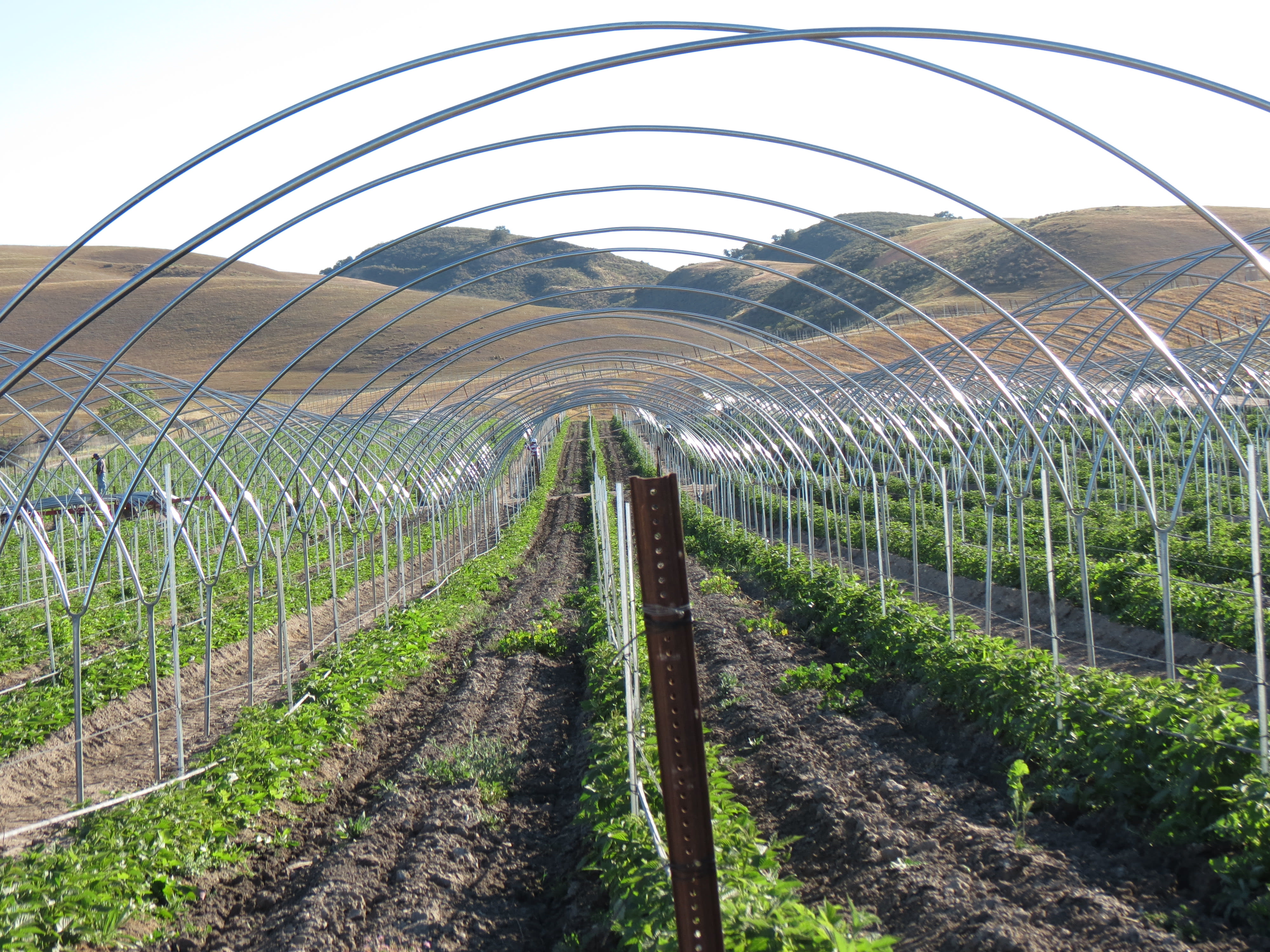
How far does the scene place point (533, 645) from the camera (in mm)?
12938

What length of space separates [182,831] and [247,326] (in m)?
118

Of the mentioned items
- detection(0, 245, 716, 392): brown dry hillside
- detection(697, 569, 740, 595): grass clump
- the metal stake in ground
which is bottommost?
detection(697, 569, 740, 595): grass clump

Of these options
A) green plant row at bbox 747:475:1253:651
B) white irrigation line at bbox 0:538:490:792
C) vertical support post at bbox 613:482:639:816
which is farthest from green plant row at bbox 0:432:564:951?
green plant row at bbox 747:475:1253:651

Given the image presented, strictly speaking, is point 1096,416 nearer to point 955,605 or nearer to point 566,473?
point 955,605

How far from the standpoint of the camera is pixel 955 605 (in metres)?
14.7

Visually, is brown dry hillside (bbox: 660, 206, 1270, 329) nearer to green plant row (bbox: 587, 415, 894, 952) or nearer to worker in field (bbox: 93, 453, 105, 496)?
worker in field (bbox: 93, 453, 105, 496)

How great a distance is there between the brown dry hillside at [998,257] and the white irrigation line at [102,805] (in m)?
68.7

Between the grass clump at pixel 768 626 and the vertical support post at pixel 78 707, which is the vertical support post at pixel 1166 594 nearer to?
the grass clump at pixel 768 626

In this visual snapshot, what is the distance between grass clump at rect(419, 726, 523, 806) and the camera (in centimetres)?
772

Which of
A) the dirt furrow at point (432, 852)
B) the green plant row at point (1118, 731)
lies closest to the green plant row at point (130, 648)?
the dirt furrow at point (432, 852)

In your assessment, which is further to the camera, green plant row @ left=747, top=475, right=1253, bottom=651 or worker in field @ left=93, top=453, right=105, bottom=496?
worker in field @ left=93, top=453, right=105, bottom=496

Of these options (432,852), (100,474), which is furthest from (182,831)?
(100,474)

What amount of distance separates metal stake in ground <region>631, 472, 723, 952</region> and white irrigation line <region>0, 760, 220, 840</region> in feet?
17.3

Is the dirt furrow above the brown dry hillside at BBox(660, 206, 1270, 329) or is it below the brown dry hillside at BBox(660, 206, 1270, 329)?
below
